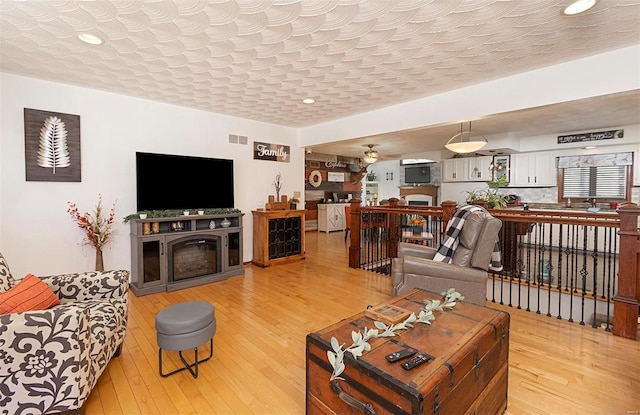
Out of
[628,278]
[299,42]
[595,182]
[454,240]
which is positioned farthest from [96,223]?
[595,182]

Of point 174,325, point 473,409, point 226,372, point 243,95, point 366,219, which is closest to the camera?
point 473,409

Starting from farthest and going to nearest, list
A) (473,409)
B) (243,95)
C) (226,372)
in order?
(243,95)
(226,372)
(473,409)

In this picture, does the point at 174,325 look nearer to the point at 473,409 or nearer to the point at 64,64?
the point at 473,409

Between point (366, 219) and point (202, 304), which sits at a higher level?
point (366, 219)

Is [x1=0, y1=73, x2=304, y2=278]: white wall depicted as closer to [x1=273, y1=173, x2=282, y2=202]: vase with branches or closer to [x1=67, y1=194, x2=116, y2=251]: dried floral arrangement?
[x1=67, y1=194, x2=116, y2=251]: dried floral arrangement

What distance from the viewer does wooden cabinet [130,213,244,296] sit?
155 inches

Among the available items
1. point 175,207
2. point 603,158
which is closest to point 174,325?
point 175,207

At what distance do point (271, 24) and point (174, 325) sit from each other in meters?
2.40

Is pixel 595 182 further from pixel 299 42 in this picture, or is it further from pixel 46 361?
pixel 46 361

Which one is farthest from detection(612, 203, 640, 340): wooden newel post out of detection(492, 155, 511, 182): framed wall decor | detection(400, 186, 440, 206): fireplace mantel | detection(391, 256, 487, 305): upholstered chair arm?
detection(400, 186, 440, 206): fireplace mantel

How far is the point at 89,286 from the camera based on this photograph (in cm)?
237

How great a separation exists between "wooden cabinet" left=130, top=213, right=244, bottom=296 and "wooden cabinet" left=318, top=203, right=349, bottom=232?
192 inches

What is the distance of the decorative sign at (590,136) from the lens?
19.7 ft

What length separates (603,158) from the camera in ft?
21.0
